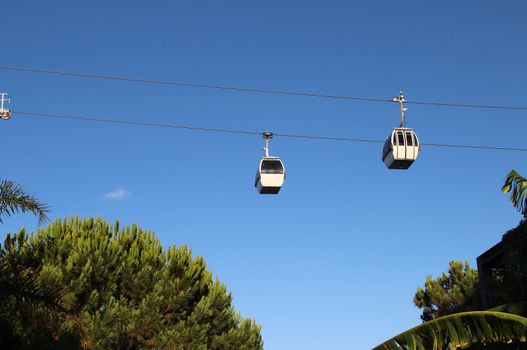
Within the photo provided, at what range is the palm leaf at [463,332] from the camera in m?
10.2

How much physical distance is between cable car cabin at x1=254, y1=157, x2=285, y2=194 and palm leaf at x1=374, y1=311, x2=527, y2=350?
301 inches

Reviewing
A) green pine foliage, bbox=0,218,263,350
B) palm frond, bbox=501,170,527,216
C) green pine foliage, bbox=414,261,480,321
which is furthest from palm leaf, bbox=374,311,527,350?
green pine foliage, bbox=414,261,480,321

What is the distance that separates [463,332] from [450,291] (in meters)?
38.5

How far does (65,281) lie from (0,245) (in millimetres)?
13512

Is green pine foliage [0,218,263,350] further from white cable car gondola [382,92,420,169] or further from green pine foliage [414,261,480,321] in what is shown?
green pine foliage [414,261,480,321]

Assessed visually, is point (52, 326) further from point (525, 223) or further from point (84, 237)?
point (525, 223)

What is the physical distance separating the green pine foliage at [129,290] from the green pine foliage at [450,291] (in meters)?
21.1

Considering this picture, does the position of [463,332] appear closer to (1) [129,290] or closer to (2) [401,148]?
(2) [401,148]

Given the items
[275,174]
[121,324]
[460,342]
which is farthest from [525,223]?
[121,324]

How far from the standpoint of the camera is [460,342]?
1050 centimetres

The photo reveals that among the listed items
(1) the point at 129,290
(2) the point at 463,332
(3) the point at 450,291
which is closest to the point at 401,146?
(2) the point at 463,332

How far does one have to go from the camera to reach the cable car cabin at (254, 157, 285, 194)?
58.9 ft

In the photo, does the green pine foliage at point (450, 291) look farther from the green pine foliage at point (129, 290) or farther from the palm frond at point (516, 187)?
the palm frond at point (516, 187)

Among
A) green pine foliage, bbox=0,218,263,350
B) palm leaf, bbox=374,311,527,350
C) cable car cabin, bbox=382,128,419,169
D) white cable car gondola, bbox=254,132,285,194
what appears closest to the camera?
palm leaf, bbox=374,311,527,350
